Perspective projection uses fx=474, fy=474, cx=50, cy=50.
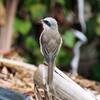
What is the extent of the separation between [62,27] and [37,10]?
1.33 feet

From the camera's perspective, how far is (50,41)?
2.37m

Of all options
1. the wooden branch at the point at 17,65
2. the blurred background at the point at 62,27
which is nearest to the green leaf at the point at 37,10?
the blurred background at the point at 62,27

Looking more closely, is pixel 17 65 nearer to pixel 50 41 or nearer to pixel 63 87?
pixel 50 41

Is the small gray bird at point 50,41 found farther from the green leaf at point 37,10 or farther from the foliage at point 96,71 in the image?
the foliage at point 96,71

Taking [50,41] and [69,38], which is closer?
[50,41]

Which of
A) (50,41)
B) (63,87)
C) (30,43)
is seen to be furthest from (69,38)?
(63,87)

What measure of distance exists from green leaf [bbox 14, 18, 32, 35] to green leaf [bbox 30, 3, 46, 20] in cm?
11

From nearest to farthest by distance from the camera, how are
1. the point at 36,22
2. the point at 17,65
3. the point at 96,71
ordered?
the point at 17,65 < the point at 36,22 < the point at 96,71

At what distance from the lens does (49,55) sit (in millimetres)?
2299

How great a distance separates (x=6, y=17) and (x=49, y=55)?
2.41m

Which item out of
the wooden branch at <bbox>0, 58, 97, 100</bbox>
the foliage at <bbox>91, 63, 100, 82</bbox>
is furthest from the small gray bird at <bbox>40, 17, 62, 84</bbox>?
the foliage at <bbox>91, 63, 100, 82</bbox>

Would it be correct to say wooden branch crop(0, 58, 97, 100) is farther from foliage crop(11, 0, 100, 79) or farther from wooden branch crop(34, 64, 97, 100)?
foliage crop(11, 0, 100, 79)

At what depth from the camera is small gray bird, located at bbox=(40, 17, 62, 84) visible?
2298 mm

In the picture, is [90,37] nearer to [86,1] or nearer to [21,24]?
[86,1]
